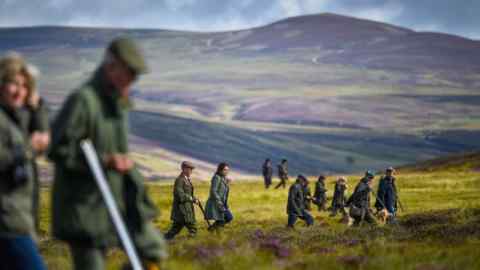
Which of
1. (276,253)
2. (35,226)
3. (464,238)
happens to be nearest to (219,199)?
(464,238)

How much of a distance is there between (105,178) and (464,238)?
11.4 metres

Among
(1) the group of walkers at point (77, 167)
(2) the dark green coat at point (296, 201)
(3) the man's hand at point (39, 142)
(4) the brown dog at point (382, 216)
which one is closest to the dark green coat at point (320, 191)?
(4) the brown dog at point (382, 216)

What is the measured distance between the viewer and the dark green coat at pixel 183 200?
81.3 ft

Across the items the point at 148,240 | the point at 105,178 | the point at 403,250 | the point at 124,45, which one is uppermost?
the point at 124,45

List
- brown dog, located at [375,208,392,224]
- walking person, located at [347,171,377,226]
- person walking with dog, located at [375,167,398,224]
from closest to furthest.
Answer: walking person, located at [347,171,377,226], brown dog, located at [375,208,392,224], person walking with dog, located at [375,167,398,224]

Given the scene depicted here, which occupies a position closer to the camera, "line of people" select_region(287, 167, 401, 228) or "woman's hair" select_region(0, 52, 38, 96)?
"woman's hair" select_region(0, 52, 38, 96)

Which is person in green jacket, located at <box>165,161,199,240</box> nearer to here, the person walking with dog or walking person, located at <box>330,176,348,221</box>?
the person walking with dog

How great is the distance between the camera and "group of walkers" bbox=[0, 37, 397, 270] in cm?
704

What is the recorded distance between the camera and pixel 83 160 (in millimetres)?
7023

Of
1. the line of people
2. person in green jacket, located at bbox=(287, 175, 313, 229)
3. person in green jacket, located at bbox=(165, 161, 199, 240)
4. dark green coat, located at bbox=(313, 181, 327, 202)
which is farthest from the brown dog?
dark green coat, located at bbox=(313, 181, 327, 202)

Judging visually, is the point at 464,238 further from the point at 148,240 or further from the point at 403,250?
the point at 148,240

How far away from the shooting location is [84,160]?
23.1 ft

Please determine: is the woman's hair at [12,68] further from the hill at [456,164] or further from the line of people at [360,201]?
the hill at [456,164]

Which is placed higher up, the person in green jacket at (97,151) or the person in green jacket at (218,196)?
the person in green jacket at (97,151)
